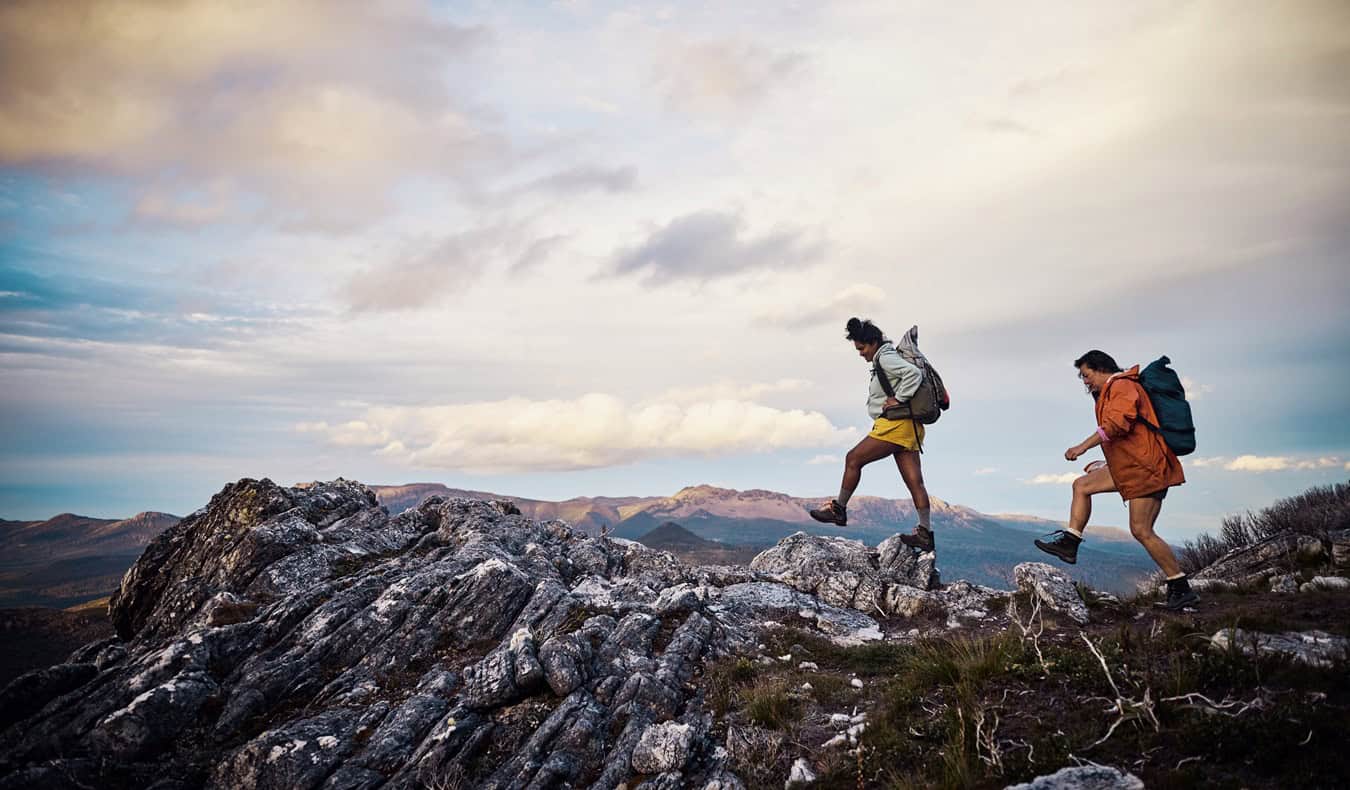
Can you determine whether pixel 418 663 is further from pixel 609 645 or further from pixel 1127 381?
pixel 1127 381

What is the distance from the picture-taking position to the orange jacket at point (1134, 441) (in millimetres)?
10578

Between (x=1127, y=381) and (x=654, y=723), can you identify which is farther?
(x=1127, y=381)

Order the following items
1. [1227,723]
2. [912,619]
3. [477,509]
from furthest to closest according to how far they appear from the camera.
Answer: [477,509] < [912,619] < [1227,723]

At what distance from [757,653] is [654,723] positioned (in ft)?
10.3

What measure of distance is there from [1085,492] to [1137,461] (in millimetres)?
1182

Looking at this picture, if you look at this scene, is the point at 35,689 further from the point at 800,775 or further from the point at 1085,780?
the point at 1085,780

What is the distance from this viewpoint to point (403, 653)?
11.3 meters

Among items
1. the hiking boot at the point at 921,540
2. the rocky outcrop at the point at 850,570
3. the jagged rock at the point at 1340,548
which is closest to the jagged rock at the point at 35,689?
the rocky outcrop at the point at 850,570

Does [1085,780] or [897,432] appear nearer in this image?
[1085,780]

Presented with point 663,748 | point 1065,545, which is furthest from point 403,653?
point 1065,545

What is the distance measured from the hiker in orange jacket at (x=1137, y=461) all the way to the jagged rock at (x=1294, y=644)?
2.63 m

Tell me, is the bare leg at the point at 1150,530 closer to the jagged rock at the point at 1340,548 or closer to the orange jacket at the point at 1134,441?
the orange jacket at the point at 1134,441

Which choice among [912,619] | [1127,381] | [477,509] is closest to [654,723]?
[912,619]

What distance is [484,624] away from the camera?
1219cm
